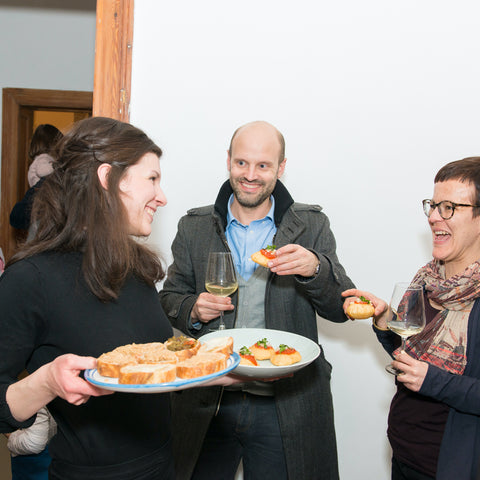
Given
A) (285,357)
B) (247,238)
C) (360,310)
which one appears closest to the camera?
(285,357)

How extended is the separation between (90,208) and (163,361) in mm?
479

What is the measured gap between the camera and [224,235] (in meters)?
2.13

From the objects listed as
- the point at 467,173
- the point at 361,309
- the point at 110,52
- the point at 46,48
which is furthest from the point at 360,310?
the point at 46,48

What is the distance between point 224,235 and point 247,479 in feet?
3.41

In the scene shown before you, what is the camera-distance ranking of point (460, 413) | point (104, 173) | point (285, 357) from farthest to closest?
1. point (285, 357)
2. point (460, 413)
3. point (104, 173)

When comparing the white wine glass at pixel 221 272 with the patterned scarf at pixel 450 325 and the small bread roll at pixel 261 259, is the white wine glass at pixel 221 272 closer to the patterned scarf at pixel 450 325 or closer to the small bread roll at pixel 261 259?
the small bread roll at pixel 261 259

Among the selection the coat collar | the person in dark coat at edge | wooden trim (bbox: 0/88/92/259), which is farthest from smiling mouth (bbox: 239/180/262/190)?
wooden trim (bbox: 0/88/92/259)

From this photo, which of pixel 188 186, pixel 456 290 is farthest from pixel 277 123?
pixel 456 290

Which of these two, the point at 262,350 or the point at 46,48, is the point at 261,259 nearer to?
the point at 262,350

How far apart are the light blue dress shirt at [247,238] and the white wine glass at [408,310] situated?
0.71m

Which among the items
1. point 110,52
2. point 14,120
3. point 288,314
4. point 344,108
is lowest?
point 288,314

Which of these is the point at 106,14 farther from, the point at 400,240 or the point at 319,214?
the point at 400,240

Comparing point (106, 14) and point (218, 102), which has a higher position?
point (106, 14)

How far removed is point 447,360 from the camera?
1.62 meters
